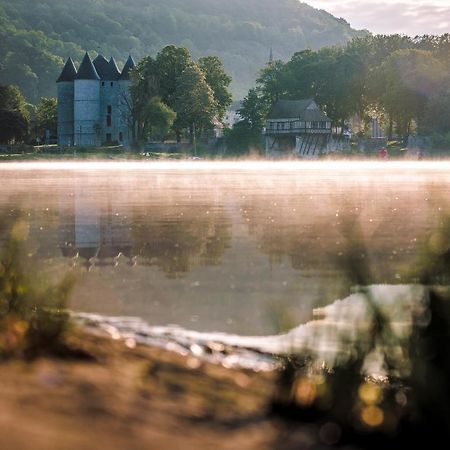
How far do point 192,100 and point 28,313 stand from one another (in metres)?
106

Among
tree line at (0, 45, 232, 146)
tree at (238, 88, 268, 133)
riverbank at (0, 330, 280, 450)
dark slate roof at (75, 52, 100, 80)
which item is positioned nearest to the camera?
riverbank at (0, 330, 280, 450)

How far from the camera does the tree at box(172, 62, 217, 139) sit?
112 meters

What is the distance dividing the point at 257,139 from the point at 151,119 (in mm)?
19525

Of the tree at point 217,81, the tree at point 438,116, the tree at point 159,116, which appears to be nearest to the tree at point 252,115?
the tree at point 217,81

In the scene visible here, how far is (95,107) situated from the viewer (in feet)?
461

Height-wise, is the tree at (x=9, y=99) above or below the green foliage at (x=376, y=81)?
below

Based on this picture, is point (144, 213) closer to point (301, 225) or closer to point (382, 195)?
point (301, 225)

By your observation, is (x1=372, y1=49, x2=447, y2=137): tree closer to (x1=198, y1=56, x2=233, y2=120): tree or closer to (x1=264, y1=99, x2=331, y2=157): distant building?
(x1=264, y1=99, x2=331, y2=157): distant building

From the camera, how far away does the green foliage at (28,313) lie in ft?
21.8

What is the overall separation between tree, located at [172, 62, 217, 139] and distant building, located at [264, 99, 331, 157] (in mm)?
13197

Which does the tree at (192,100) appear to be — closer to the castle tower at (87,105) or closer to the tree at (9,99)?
the tree at (9,99)

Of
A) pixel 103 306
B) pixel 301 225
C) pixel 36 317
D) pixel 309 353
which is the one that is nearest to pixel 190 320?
pixel 103 306

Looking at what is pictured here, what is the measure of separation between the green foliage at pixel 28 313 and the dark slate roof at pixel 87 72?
5328 inches

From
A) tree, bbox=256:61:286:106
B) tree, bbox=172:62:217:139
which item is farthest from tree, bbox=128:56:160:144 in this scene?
tree, bbox=256:61:286:106
